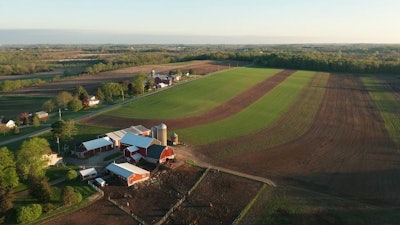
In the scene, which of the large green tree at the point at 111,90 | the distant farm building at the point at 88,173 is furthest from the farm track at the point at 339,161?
the large green tree at the point at 111,90

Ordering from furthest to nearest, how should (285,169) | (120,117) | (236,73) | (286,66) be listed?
(286,66) → (236,73) → (120,117) → (285,169)

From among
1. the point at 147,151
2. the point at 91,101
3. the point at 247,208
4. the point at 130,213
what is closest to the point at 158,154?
the point at 147,151

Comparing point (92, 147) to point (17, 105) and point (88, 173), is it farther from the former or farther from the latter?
point (17, 105)

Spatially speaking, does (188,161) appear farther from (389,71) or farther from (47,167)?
(389,71)

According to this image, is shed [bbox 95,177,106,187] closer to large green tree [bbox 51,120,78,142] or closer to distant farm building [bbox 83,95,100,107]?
large green tree [bbox 51,120,78,142]

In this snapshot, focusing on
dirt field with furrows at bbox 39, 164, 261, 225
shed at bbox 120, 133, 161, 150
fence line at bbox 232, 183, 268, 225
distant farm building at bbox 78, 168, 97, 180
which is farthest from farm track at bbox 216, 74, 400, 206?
distant farm building at bbox 78, 168, 97, 180

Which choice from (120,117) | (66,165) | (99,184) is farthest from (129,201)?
(120,117)
